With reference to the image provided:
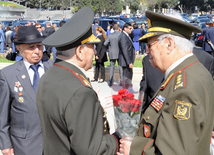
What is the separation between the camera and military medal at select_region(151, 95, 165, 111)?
6.02 ft

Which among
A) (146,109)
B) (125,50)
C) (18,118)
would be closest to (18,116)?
(18,118)

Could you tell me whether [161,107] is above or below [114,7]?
below

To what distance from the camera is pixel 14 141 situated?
2.71 m

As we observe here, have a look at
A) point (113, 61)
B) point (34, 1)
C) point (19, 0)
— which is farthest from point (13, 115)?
point (19, 0)

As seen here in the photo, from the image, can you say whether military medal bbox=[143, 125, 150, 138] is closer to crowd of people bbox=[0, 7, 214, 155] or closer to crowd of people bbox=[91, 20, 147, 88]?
crowd of people bbox=[0, 7, 214, 155]

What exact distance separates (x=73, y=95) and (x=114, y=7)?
75403 millimetres

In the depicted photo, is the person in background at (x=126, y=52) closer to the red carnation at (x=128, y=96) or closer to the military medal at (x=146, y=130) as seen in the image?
the red carnation at (x=128, y=96)

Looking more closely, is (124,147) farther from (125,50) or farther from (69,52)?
(125,50)

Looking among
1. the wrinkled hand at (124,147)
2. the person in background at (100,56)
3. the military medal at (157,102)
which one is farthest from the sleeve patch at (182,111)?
the person in background at (100,56)

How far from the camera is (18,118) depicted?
2.69 meters

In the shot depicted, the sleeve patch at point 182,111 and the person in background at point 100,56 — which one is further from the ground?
the sleeve patch at point 182,111

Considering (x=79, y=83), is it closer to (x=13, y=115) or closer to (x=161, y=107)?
(x=161, y=107)

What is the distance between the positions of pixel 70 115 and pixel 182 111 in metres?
0.77

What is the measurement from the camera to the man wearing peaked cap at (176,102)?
1538mm
